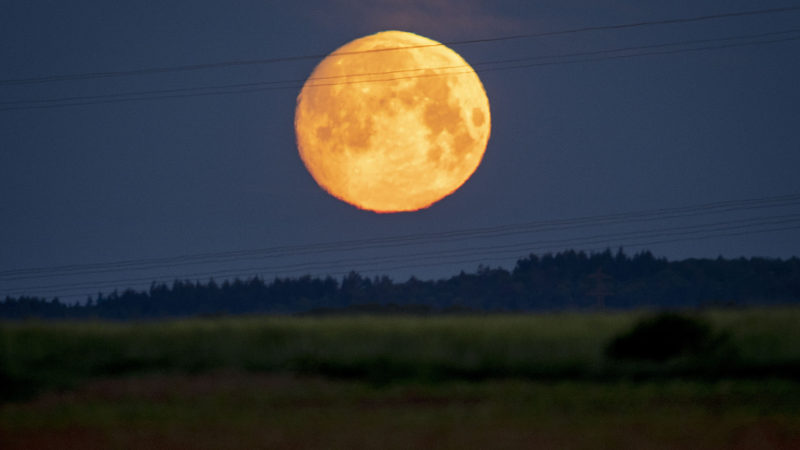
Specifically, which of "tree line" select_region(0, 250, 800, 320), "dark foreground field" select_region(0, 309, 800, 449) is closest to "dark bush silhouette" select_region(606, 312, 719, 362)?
"dark foreground field" select_region(0, 309, 800, 449)

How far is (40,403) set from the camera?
88.2 ft

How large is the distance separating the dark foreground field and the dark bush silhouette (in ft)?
1.61

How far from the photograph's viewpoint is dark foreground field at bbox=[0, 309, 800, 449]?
22203 millimetres

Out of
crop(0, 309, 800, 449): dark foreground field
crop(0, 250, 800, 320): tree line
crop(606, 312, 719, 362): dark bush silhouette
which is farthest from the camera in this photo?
crop(0, 250, 800, 320): tree line

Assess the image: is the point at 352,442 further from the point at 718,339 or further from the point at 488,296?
the point at 488,296

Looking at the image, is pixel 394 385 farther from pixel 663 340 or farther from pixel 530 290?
pixel 530 290

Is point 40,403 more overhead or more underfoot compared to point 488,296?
more underfoot

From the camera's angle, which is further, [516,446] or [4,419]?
[4,419]

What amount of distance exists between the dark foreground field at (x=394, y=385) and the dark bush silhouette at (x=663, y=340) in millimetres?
492

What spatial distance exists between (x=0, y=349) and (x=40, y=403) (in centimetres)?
544

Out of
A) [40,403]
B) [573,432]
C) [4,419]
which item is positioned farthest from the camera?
[40,403]

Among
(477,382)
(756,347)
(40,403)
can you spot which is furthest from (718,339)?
(40,403)

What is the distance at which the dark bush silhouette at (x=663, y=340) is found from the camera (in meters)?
31.7

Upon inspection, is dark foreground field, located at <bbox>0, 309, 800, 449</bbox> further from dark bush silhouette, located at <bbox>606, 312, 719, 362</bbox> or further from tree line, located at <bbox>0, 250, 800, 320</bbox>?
tree line, located at <bbox>0, 250, 800, 320</bbox>
